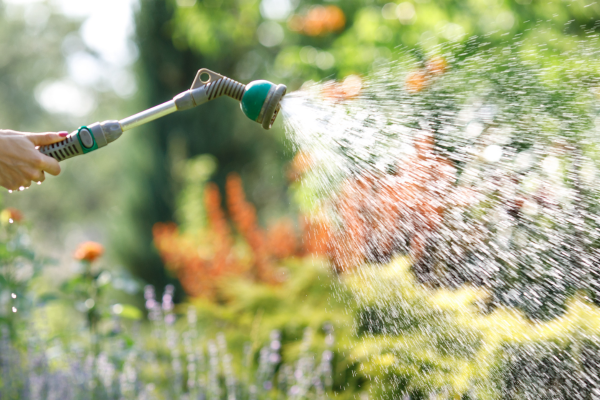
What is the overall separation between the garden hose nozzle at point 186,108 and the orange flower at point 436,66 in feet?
3.91

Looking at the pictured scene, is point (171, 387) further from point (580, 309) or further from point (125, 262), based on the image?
point (125, 262)

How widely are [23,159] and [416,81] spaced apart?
1.70 meters

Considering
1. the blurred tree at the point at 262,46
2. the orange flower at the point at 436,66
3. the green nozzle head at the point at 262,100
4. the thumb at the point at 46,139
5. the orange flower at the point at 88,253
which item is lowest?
the orange flower at the point at 88,253

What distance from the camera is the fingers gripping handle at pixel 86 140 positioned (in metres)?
1.45

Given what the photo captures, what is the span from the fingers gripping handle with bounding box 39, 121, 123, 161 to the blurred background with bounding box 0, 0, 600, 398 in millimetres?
1045

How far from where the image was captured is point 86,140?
1444 millimetres

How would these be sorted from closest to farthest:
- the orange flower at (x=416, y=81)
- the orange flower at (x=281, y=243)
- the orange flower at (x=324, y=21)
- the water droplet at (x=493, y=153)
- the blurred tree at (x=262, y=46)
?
1. the water droplet at (x=493, y=153)
2. the orange flower at (x=416, y=81)
3. the blurred tree at (x=262, y=46)
4. the orange flower at (x=324, y=21)
5. the orange flower at (x=281, y=243)

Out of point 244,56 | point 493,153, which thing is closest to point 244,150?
point 244,56

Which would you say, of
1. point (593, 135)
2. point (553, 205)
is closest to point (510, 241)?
point (553, 205)

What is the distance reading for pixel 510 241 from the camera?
1.95m

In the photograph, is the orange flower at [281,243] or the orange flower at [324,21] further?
the orange flower at [281,243]

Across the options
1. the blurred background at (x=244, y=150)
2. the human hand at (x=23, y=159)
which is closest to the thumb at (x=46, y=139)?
the human hand at (x=23, y=159)

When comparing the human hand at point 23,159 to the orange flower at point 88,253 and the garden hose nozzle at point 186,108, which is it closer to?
the garden hose nozzle at point 186,108

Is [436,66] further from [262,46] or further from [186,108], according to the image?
[262,46]
